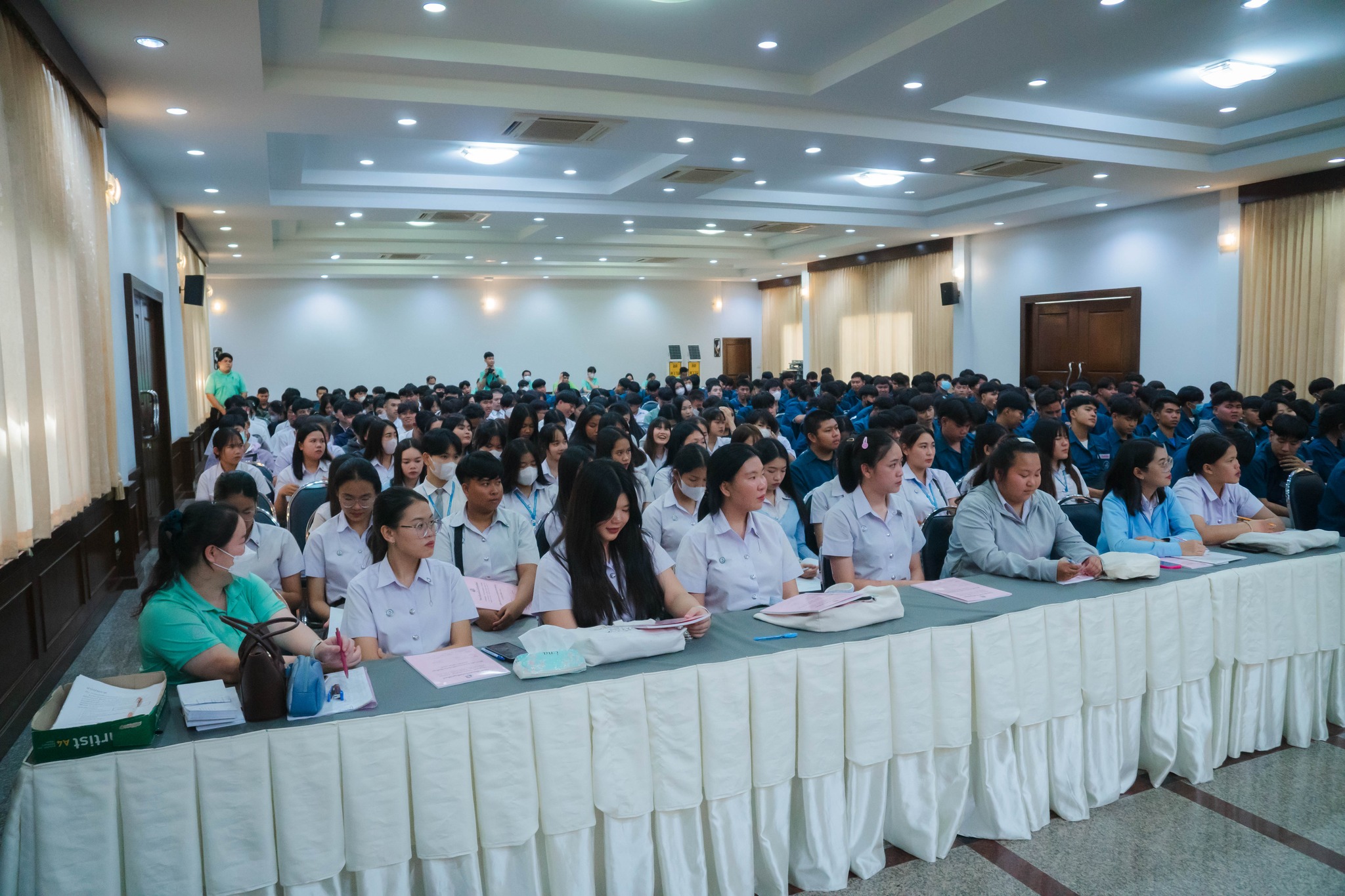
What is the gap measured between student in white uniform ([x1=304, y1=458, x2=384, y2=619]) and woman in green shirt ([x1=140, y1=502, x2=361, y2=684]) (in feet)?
3.57

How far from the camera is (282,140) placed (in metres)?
8.56

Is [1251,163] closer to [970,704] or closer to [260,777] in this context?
[970,704]

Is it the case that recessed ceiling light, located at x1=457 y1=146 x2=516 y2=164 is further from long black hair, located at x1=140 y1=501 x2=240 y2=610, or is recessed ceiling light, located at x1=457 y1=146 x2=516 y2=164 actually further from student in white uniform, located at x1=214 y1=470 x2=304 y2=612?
long black hair, located at x1=140 y1=501 x2=240 y2=610

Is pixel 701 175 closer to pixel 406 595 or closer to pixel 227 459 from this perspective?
pixel 227 459

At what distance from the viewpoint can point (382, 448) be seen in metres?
5.59

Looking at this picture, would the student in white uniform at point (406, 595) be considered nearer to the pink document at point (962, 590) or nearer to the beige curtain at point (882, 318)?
the pink document at point (962, 590)

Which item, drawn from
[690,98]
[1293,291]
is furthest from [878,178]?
[690,98]

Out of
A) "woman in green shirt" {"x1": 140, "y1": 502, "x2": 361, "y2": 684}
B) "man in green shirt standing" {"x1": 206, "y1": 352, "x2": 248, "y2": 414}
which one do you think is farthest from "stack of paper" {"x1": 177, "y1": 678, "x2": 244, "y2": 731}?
"man in green shirt standing" {"x1": 206, "y1": 352, "x2": 248, "y2": 414}

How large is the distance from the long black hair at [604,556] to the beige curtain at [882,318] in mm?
14188

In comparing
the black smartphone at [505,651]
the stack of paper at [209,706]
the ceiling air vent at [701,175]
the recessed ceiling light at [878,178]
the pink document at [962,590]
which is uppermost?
the recessed ceiling light at [878,178]

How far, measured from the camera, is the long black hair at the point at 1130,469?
395cm

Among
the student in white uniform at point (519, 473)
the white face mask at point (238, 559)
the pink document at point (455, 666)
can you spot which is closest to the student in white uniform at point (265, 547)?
the white face mask at point (238, 559)

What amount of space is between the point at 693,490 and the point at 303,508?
6.85 feet

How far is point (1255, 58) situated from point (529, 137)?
625 cm
